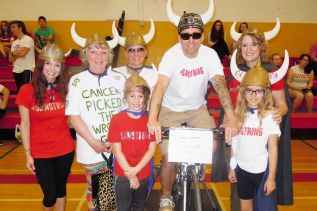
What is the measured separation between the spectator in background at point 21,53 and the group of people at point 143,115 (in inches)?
190

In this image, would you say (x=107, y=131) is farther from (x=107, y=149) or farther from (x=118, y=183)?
(x=118, y=183)

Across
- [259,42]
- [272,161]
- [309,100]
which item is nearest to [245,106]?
[272,161]

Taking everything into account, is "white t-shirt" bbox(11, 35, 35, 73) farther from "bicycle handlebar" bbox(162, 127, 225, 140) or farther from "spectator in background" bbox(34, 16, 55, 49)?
"bicycle handlebar" bbox(162, 127, 225, 140)

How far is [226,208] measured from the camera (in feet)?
13.9

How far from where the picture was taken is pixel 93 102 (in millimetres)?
2896

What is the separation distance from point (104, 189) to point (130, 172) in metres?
0.57

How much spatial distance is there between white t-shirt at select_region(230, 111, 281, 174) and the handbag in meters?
1.11

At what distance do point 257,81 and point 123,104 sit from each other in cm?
111

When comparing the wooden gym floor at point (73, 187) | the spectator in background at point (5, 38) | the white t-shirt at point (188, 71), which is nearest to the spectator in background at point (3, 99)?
the wooden gym floor at point (73, 187)

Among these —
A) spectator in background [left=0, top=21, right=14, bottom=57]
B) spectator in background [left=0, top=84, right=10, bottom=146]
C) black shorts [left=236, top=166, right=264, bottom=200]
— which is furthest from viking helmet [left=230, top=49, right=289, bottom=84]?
spectator in background [left=0, top=21, right=14, bottom=57]

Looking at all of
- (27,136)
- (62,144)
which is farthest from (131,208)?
(27,136)

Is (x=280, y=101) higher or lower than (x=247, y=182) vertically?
higher

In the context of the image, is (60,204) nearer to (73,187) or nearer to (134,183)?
(134,183)

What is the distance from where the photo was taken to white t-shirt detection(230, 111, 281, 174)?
110 inches
